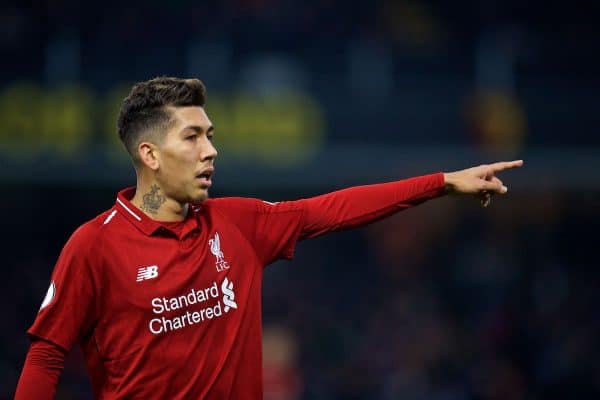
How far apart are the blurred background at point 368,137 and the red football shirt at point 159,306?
634 centimetres

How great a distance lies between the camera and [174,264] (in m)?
3.78

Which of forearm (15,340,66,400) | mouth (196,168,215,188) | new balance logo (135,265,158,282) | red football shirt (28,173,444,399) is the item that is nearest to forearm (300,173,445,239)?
red football shirt (28,173,444,399)

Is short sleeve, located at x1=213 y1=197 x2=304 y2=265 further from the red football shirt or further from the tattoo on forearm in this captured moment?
the tattoo on forearm

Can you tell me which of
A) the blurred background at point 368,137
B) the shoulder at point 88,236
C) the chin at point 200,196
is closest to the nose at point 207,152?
the chin at point 200,196

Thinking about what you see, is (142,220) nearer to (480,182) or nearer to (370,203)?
(370,203)

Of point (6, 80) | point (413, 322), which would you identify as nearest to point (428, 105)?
point (413, 322)

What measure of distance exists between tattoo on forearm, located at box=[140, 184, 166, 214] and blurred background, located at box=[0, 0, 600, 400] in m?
6.43

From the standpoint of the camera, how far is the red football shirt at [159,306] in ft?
11.8

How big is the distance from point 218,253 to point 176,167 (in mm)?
341

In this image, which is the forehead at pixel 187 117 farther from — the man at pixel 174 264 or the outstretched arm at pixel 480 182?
the outstretched arm at pixel 480 182

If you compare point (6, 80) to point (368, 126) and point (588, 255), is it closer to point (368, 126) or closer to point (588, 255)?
Answer: point (368, 126)

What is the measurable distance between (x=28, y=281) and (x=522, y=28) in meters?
6.40

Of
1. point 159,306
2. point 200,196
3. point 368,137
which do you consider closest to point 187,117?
point 200,196

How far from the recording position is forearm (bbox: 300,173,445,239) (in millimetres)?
4145
